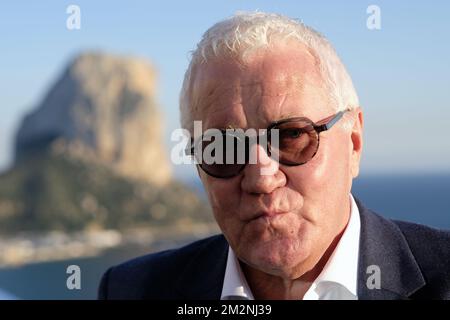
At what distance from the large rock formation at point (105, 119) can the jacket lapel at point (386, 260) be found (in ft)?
260

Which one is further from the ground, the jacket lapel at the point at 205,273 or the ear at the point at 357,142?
the ear at the point at 357,142

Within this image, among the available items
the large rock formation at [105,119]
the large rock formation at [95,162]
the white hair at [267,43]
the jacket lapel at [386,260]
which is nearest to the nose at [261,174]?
the white hair at [267,43]

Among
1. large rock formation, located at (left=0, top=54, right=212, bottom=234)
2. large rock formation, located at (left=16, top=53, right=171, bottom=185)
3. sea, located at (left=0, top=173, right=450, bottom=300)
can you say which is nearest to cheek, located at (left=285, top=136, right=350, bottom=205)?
sea, located at (left=0, top=173, right=450, bottom=300)

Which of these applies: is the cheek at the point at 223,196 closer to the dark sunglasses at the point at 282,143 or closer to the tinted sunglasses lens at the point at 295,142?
the dark sunglasses at the point at 282,143

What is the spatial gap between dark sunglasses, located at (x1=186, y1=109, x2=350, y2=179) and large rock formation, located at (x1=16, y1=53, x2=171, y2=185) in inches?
3128

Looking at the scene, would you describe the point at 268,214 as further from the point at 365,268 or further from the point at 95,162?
the point at 95,162

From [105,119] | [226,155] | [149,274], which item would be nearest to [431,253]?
[226,155]

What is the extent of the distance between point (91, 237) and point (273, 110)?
7005cm

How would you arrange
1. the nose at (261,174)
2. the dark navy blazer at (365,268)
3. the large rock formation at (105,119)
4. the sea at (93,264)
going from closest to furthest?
the nose at (261,174)
the dark navy blazer at (365,268)
the sea at (93,264)
the large rock formation at (105,119)

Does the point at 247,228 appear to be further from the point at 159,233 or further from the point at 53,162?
the point at 53,162

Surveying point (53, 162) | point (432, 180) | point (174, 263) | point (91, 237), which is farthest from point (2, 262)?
point (432, 180)

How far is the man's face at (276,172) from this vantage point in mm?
1632

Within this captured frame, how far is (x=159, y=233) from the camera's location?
234 feet

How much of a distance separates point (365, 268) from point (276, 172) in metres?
0.38
